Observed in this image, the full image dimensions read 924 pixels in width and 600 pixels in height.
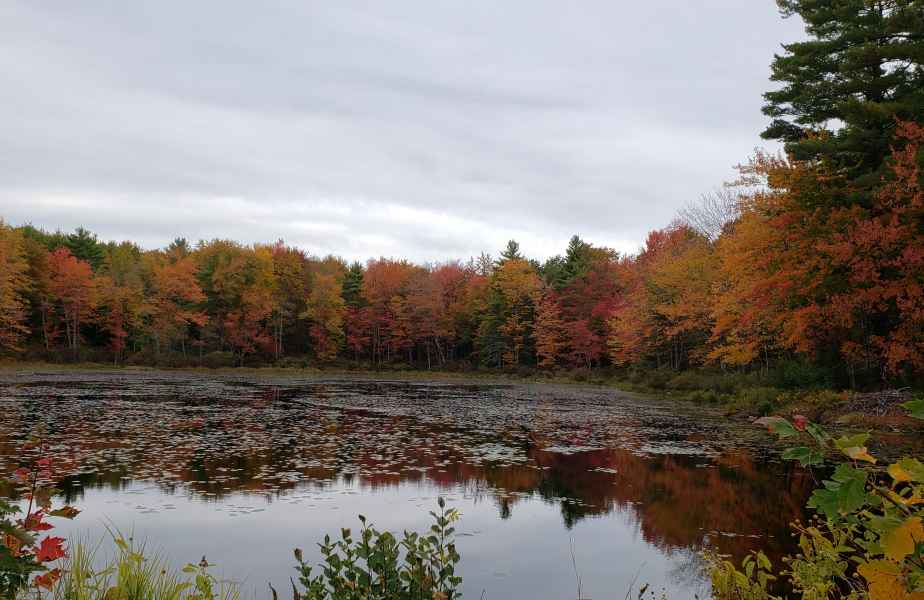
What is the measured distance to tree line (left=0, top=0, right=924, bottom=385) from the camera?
2411cm

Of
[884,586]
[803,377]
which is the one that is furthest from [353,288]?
[884,586]

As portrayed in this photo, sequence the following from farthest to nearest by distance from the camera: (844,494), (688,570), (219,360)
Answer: (219,360), (688,570), (844,494)

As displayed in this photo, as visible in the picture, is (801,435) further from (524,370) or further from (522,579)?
(524,370)

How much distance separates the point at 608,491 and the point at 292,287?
6429cm

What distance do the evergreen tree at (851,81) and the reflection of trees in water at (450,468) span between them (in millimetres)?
15464

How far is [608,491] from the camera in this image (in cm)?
1238

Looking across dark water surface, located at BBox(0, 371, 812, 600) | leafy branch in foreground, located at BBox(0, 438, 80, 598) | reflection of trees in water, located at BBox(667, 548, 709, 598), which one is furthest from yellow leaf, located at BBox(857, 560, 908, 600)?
reflection of trees in water, located at BBox(667, 548, 709, 598)

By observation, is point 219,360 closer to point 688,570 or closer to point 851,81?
point 851,81

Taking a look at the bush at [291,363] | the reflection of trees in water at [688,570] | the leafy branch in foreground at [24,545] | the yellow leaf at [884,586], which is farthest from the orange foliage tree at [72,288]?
the yellow leaf at [884,586]

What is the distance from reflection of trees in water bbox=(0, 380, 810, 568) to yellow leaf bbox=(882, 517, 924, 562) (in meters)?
7.05

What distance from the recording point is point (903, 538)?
1.86 metres

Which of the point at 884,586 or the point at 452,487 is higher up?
the point at 884,586

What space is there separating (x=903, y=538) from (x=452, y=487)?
10912mm

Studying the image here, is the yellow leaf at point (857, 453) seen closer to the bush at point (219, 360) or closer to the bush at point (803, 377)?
the bush at point (803, 377)
